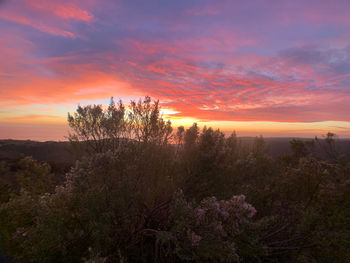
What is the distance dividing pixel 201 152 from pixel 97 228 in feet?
15.8

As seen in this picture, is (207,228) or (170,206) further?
(170,206)

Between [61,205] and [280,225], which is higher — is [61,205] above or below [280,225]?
above

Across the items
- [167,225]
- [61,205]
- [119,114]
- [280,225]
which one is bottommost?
[280,225]

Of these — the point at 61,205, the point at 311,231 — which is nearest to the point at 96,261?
the point at 61,205

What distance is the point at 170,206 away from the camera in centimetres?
573

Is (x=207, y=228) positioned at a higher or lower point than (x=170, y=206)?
lower

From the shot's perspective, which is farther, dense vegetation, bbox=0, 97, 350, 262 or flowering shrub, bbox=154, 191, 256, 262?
dense vegetation, bbox=0, 97, 350, 262

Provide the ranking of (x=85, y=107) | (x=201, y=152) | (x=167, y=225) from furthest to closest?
1. (x=85, y=107)
2. (x=201, y=152)
3. (x=167, y=225)

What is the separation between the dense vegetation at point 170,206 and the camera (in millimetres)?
5160

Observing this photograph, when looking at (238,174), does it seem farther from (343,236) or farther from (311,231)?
(343,236)

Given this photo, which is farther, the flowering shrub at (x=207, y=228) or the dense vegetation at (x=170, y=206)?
→ the dense vegetation at (x=170, y=206)

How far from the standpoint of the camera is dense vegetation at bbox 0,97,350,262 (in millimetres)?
5160

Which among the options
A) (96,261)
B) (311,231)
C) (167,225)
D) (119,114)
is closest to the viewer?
(96,261)

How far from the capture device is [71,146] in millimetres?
15289
